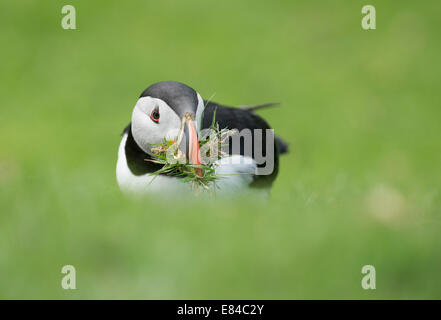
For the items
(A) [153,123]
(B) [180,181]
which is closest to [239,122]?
(B) [180,181]

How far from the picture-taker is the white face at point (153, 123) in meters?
3.82

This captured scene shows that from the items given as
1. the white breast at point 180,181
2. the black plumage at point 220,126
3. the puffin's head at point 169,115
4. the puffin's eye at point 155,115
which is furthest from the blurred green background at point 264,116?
the puffin's eye at point 155,115

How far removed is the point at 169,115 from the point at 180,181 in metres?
0.55

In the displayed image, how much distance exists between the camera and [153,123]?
398 centimetres

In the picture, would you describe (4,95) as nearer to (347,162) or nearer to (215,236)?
(347,162)

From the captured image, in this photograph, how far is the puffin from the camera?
379 centimetres

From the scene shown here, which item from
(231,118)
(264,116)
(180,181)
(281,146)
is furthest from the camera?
(264,116)

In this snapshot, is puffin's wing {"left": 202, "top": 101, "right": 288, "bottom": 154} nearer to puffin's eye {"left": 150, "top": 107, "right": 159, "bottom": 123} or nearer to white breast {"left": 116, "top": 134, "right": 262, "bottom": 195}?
white breast {"left": 116, "top": 134, "right": 262, "bottom": 195}

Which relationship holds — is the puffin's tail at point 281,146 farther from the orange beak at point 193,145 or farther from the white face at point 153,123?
the orange beak at point 193,145

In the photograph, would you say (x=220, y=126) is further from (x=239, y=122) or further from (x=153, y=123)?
(x=153, y=123)

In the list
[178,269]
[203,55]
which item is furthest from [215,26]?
[178,269]

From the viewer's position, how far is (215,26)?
13375mm

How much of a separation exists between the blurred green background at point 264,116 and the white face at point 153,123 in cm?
43

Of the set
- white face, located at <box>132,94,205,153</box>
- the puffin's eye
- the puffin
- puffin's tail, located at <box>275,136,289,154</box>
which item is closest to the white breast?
the puffin
